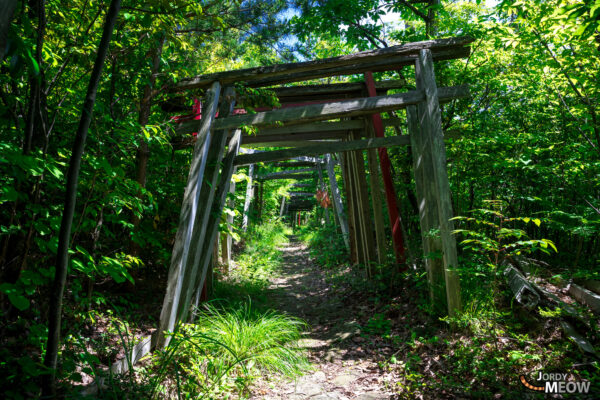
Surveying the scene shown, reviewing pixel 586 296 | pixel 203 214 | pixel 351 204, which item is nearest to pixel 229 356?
pixel 203 214

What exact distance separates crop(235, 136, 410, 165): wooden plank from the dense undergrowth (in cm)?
177

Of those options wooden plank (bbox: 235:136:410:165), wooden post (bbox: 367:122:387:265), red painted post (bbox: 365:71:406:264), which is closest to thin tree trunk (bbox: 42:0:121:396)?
wooden plank (bbox: 235:136:410:165)

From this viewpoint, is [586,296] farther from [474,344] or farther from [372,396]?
[372,396]

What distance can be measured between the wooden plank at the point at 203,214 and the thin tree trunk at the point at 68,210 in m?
2.14

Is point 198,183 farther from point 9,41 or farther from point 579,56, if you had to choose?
point 579,56

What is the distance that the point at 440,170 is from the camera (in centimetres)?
390

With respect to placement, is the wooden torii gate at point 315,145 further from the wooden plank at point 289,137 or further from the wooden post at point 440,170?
the wooden plank at point 289,137

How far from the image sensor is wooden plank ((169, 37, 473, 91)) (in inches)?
156

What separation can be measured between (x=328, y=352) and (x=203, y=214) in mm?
2166

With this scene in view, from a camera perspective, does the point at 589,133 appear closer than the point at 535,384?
No

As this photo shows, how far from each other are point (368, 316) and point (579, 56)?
162 inches

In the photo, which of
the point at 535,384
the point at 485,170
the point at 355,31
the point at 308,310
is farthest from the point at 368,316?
the point at 355,31

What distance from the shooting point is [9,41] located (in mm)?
1291

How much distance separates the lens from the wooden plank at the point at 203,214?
3992 millimetres
